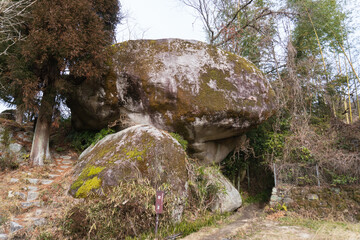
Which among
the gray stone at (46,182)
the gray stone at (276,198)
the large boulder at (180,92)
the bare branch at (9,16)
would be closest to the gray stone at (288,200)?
the gray stone at (276,198)

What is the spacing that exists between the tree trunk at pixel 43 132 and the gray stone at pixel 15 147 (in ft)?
1.62

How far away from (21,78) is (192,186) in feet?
16.3

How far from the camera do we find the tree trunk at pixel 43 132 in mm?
6273

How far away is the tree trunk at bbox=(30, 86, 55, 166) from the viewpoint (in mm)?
6273

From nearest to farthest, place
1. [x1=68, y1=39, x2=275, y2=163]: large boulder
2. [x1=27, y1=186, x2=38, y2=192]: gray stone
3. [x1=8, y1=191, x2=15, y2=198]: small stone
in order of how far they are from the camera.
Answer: [x1=8, y1=191, x2=15, y2=198]: small stone < [x1=27, y1=186, x2=38, y2=192]: gray stone < [x1=68, y1=39, x2=275, y2=163]: large boulder

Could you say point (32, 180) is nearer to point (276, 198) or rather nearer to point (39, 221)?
point (39, 221)

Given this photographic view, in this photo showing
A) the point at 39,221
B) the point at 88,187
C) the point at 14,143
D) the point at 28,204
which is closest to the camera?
the point at 39,221

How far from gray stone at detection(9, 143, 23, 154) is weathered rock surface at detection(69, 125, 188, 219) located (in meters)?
3.19

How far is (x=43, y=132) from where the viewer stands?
6535mm

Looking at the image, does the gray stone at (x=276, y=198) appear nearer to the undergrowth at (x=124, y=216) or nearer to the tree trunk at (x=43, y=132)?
the undergrowth at (x=124, y=216)

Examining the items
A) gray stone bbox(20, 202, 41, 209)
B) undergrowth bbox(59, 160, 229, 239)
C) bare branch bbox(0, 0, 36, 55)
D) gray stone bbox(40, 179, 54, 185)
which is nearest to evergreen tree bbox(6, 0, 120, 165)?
bare branch bbox(0, 0, 36, 55)

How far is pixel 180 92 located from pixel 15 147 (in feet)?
16.2

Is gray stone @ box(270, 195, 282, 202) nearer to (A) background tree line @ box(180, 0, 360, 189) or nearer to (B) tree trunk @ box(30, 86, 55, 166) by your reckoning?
(A) background tree line @ box(180, 0, 360, 189)

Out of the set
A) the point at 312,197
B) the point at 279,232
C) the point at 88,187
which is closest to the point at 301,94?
the point at 312,197
